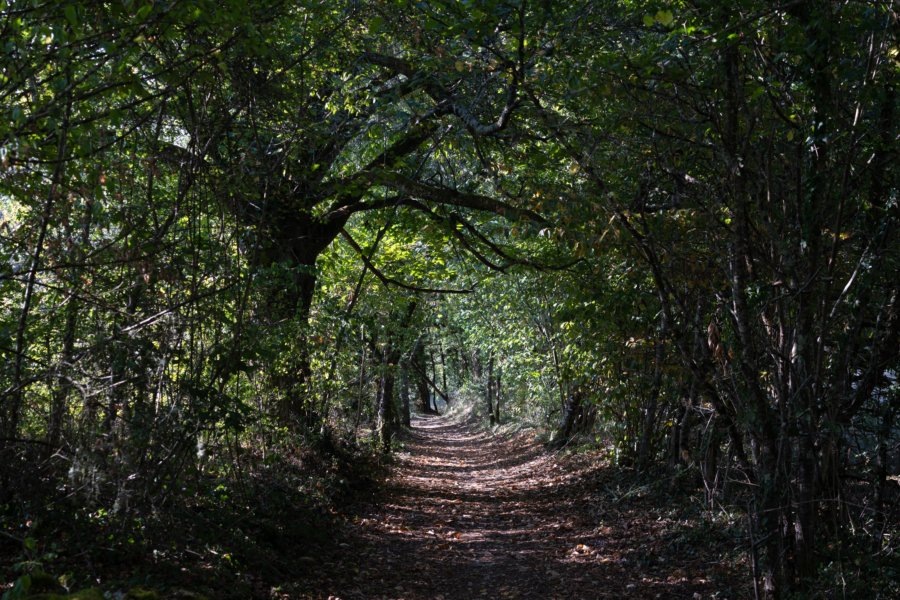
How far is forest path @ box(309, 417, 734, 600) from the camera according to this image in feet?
21.9

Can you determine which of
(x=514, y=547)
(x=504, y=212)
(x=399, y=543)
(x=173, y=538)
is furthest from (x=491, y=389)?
(x=173, y=538)

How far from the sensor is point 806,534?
16.0 ft

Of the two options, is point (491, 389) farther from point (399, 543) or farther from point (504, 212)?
point (504, 212)

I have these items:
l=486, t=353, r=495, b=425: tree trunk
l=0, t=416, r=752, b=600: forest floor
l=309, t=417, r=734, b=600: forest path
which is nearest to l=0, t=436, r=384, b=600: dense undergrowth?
l=0, t=416, r=752, b=600: forest floor

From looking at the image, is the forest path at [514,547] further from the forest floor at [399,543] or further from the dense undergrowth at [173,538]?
the dense undergrowth at [173,538]

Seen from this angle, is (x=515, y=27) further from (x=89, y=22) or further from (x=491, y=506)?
(x=491, y=506)

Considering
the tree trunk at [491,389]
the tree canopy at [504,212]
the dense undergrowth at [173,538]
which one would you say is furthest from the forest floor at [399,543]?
the tree trunk at [491,389]

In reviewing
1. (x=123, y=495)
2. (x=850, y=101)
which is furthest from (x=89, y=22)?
(x=850, y=101)

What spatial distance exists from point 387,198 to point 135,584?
715 cm

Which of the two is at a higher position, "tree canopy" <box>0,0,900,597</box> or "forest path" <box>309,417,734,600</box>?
"tree canopy" <box>0,0,900,597</box>

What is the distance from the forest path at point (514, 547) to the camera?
263 inches

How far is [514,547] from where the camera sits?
8.53 meters

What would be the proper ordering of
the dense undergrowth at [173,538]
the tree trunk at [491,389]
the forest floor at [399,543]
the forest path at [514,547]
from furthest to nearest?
the tree trunk at [491,389]
the forest path at [514,547]
the forest floor at [399,543]
the dense undergrowth at [173,538]

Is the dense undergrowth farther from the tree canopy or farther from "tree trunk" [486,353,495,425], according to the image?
"tree trunk" [486,353,495,425]
